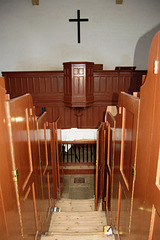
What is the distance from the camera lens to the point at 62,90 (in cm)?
603

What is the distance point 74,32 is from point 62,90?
10.2 feet

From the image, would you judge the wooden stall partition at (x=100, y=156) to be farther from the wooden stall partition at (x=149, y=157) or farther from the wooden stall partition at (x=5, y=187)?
the wooden stall partition at (x=5, y=187)

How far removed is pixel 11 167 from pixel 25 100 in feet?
2.16

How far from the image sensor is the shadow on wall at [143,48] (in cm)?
755

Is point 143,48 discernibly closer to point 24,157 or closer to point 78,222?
point 78,222

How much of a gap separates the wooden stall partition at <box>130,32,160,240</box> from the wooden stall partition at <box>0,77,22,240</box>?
34.8 inches

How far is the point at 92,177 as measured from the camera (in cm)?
501

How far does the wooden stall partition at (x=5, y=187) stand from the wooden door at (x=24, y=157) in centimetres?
5

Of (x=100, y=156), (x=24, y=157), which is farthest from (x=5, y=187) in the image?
(x=100, y=156)

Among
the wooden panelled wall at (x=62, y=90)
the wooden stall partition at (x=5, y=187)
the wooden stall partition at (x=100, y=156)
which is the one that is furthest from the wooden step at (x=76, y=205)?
the wooden panelled wall at (x=62, y=90)

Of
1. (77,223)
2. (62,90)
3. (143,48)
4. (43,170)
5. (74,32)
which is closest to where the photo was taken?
(43,170)

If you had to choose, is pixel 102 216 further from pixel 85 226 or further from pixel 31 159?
pixel 31 159

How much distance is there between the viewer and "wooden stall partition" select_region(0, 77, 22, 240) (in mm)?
1085

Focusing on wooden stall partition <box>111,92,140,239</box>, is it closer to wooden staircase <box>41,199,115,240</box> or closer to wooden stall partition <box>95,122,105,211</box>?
wooden staircase <box>41,199,115,240</box>
